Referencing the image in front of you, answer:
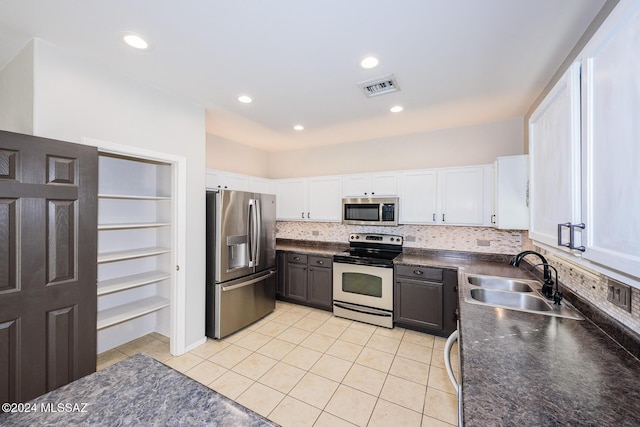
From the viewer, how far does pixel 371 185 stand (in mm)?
3902

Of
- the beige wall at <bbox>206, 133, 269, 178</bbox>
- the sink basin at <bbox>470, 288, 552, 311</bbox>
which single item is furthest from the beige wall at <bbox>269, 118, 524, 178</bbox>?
the sink basin at <bbox>470, 288, 552, 311</bbox>

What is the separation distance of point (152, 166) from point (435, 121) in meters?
3.57

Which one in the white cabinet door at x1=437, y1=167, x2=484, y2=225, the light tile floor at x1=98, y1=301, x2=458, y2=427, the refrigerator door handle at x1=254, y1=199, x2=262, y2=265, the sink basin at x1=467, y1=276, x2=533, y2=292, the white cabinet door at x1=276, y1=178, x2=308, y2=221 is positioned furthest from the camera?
the white cabinet door at x1=276, y1=178, x2=308, y2=221

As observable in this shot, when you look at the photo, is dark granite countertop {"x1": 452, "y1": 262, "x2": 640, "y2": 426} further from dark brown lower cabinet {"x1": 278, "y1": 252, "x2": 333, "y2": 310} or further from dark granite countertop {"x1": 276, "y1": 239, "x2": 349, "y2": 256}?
dark granite countertop {"x1": 276, "y1": 239, "x2": 349, "y2": 256}

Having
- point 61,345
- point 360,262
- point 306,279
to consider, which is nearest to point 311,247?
point 306,279

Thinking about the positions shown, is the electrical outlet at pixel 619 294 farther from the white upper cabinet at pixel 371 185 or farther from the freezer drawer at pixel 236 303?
the freezer drawer at pixel 236 303

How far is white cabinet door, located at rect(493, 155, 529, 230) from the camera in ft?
9.10

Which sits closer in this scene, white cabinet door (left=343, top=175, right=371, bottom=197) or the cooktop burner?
the cooktop burner

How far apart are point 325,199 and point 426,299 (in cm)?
205

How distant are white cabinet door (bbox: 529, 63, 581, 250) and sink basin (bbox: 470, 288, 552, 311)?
0.59m

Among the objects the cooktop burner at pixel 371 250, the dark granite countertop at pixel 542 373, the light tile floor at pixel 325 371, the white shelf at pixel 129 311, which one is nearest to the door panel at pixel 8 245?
the white shelf at pixel 129 311

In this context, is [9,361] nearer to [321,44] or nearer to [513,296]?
[321,44]

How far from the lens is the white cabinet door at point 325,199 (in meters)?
4.17

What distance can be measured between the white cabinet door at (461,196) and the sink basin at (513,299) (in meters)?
1.29
